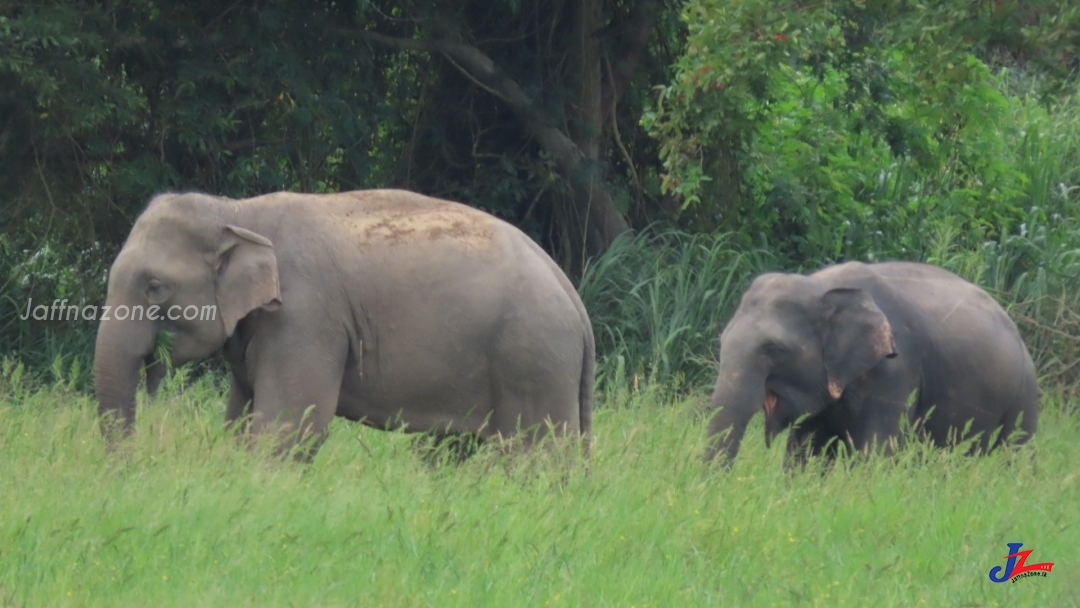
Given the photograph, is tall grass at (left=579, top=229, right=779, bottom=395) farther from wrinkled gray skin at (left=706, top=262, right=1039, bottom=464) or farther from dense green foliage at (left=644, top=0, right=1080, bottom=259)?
wrinkled gray skin at (left=706, top=262, right=1039, bottom=464)

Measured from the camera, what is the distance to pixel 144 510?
16.7 feet

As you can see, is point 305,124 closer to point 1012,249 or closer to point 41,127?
point 41,127

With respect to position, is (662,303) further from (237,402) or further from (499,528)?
(499,528)

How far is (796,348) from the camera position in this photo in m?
7.26

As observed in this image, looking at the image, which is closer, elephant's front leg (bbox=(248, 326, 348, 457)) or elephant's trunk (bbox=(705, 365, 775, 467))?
elephant's front leg (bbox=(248, 326, 348, 457))

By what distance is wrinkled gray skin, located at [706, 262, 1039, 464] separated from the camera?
719cm

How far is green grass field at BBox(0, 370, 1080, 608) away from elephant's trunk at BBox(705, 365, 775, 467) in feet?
0.56

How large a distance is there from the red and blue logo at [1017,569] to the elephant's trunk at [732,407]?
63.3 inches

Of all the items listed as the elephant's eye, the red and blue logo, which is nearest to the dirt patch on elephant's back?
the elephant's eye

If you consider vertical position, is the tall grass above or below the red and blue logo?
below

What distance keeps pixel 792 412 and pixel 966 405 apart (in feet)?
3.58

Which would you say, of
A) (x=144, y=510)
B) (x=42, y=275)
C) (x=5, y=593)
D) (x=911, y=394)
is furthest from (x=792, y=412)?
(x=42, y=275)

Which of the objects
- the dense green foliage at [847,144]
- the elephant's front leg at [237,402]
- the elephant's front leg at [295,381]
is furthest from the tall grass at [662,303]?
the elephant's front leg at [295,381]

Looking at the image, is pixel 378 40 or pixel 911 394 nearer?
pixel 911 394
